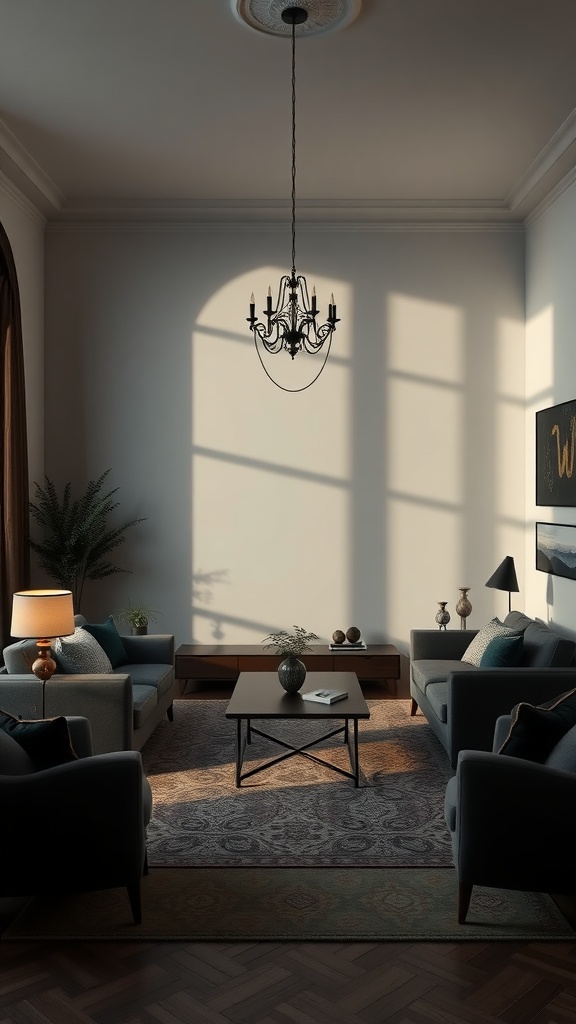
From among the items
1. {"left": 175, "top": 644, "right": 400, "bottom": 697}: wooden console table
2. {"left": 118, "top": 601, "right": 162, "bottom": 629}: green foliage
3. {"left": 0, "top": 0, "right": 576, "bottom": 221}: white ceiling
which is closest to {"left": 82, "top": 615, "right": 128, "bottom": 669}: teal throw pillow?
{"left": 175, "top": 644, "right": 400, "bottom": 697}: wooden console table

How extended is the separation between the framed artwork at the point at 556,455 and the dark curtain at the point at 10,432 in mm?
4355

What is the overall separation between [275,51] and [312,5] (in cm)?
53

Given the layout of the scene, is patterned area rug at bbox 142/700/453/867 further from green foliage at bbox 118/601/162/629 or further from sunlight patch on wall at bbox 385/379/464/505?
sunlight patch on wall at bbox 385/379/464/505

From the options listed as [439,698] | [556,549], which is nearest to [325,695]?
[439,698]

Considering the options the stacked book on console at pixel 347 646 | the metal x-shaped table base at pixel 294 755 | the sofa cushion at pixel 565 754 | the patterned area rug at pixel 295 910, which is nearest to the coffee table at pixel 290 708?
the metal x-shaped table base at pixel 294 755

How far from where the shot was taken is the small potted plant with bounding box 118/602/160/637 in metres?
7.55

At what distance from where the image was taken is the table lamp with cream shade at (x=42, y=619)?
15.8 feet

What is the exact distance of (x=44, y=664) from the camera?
4914 mm

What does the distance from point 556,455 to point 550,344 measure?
969 mm

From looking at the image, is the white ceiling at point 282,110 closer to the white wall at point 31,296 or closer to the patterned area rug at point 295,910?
the white wall at point 31,296

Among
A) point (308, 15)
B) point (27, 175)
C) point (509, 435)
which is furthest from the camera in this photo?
point (509, 435)

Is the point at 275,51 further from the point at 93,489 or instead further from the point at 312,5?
the point at 93,489

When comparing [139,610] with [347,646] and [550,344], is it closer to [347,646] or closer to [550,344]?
[347,646]

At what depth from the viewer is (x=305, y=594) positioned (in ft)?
26.5
